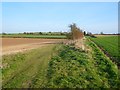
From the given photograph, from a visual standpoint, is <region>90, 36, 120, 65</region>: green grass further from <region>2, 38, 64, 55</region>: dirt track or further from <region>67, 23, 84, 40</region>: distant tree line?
<region>2, 38, 64, 55</region>: dirt track

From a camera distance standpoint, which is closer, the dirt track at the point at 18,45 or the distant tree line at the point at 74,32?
the dirt track at the point at 18,45

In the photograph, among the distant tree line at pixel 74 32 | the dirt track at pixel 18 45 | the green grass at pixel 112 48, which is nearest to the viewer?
the green grass at pixel 112 48

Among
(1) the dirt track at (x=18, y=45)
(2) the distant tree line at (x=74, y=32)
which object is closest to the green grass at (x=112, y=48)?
(2) the distant tree line at (x=74, y=32)

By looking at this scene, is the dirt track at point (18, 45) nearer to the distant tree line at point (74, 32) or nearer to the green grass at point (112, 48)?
the distant tree line at point (74, 32)

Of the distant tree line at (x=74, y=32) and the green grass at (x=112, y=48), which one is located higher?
the distant tree line at (x=74, y=32)

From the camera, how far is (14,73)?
16.4 m

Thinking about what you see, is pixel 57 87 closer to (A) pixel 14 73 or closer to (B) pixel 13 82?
(B) pixel 13 82

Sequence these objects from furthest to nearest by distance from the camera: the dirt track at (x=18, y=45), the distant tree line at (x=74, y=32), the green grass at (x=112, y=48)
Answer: the distant tree line at (x=74, y=32) → the dirt track at (x=18, y=45) → the green grass at (x=112, y=48)

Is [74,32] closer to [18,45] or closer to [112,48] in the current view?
[18,45]

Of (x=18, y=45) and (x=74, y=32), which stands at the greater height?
(x=74, y=32)

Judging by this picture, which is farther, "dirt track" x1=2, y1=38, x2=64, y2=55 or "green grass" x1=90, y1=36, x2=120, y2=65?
"dirt track" x1=2, y1=38, x2=64, y2=55

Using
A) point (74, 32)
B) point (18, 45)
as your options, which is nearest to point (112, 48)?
point (18, 45)

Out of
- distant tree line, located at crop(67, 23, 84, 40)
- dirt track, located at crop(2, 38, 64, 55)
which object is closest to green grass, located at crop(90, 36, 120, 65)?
distant tree line, located at crop(67, 23, 84, 40)

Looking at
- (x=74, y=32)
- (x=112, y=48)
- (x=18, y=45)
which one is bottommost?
(x=18, y=45)
